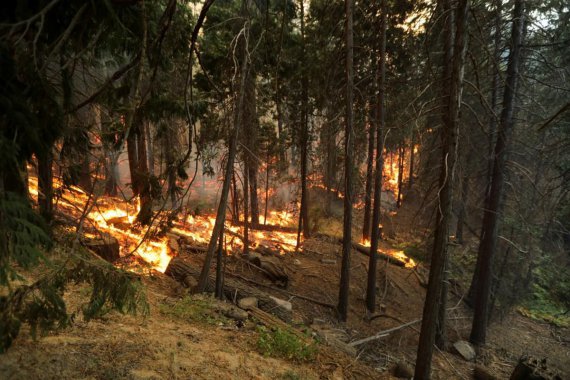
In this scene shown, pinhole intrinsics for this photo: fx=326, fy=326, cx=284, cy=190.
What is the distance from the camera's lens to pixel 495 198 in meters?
10.3

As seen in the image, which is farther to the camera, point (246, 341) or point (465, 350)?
point (465, 350)

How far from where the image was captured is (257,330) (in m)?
6.64

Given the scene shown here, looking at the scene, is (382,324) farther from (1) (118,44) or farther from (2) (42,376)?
(1) (118,44)

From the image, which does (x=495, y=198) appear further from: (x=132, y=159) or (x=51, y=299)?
(x=132, y=159)

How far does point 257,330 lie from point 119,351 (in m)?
2.84

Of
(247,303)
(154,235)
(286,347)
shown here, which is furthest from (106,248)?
(286,347)

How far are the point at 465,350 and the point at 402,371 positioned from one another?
452 centimetres

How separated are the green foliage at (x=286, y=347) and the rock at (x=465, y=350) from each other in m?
6.81

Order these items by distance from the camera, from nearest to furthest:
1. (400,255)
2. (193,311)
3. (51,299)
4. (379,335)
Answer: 1. (51,299)
2. (193,311)
3. (379,335)
4. (400,255)

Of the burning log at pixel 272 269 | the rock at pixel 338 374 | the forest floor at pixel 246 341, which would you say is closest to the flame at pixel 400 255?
the forest floor at pixel 246 341

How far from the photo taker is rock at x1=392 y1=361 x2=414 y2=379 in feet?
23.5

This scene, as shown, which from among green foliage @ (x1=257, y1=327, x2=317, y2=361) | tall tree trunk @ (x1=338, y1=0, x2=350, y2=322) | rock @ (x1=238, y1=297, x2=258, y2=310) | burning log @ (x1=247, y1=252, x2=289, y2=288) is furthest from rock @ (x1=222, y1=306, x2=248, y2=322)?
burning log @ (x1=247, y1=252, x2=289, y2=288)

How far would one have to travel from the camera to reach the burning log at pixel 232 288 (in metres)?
8.23

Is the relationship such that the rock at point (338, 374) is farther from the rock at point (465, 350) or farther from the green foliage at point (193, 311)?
the rock at point (465, 350)
